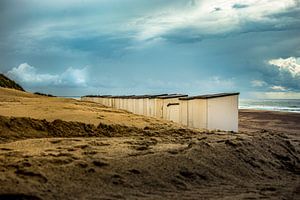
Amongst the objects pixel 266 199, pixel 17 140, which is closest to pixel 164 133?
pixel 17 140

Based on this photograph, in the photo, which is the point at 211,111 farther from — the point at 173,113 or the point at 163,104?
the point at 163,104

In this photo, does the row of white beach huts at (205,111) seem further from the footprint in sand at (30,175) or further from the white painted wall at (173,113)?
the footprint in sand at (30,175)

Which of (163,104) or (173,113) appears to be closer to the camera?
(173,113)

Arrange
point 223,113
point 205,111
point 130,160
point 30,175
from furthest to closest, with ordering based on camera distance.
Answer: point 223,113, point 205,111, point 130,160, point 30,175

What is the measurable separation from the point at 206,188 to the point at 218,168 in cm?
80

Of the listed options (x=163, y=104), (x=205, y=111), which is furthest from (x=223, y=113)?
(x=163, y=104)

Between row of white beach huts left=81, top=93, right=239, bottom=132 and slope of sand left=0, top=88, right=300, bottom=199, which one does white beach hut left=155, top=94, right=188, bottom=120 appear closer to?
row of white beach huts left=81, top=93, right=239, bottom=132

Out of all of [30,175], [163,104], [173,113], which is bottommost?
[30,175]

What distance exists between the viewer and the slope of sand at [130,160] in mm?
4367

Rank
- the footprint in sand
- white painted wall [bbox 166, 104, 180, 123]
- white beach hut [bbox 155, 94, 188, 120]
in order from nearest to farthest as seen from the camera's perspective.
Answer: the footprint in sand → white painted wall [bbox 166, 104, 180, 123] → white beach hut [bbox 155, 94, 188, 120]

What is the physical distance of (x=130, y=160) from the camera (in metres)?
5.10

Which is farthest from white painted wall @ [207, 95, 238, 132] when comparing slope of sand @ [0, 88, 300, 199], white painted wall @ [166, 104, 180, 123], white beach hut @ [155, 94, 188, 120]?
white beach hut @ [155, 94, 188, 120]

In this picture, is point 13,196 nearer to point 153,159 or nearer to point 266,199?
point 153,159

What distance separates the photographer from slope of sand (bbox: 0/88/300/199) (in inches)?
172
